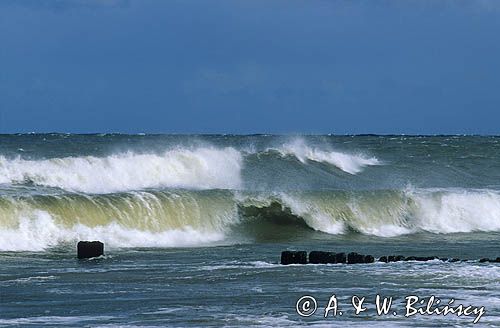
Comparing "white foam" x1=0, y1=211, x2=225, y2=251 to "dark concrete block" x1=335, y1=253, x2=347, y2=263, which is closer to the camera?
"dark concrete block" x1=335, y1=253, x2=347, y2=263

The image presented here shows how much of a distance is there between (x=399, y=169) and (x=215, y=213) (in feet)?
96.9

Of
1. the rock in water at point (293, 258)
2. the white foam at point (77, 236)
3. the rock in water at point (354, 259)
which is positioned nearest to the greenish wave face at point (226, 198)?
the white foam at point (77, 236)

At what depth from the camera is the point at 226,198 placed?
123 feet

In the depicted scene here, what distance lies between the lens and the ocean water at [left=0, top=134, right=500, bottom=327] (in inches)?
690

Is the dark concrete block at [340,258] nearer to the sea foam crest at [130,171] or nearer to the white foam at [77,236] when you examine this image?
the white foam at [77,236]

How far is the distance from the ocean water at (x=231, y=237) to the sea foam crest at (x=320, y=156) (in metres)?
0.10

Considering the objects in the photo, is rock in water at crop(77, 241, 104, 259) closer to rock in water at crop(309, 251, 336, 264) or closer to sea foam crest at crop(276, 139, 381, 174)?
rock in water at crop(309, 251, 336, 264)

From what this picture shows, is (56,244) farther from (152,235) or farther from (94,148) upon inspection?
(94,148)

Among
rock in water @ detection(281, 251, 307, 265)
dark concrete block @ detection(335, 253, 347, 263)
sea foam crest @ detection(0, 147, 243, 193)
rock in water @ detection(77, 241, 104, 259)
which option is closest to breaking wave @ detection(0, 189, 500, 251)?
rock in water @ detection(77, 241, 104, 259)

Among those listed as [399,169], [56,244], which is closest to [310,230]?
[56,244]

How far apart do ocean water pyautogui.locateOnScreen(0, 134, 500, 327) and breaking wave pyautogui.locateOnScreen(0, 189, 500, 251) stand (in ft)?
0.16

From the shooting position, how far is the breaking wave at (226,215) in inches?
1211

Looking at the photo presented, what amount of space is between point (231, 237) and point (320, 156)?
27.1m

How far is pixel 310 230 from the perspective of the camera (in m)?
36.3
